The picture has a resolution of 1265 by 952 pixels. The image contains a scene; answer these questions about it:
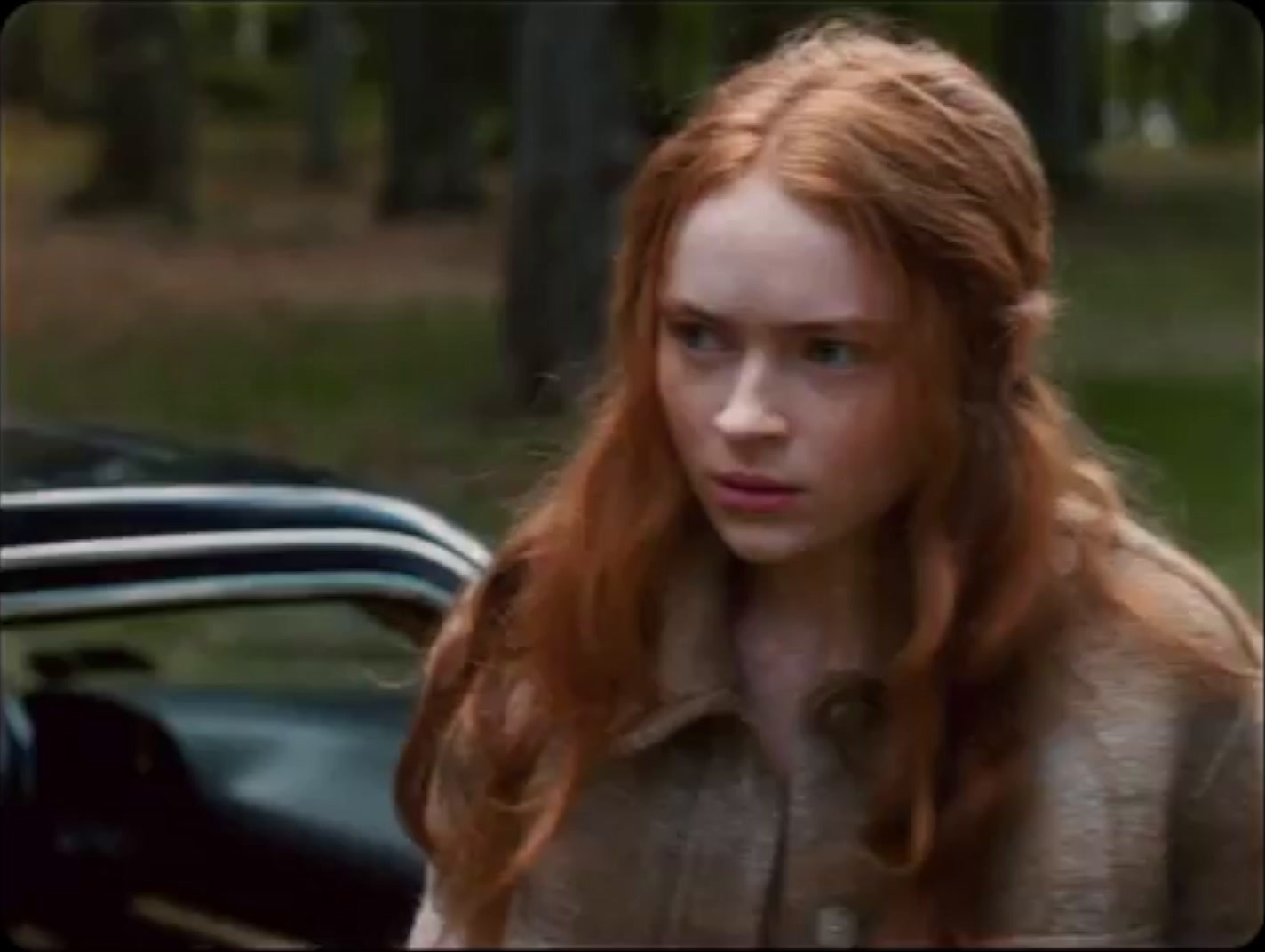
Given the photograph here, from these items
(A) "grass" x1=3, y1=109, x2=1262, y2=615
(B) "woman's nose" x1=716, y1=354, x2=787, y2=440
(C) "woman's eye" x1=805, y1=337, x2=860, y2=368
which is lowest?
(A) "grass" x1=3, y1=109, x2=1262, y2=615

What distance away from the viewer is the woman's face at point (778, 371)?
1139 mm

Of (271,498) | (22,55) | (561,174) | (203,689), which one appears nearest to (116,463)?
(271,498)

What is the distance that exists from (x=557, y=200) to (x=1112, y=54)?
30.0 inches

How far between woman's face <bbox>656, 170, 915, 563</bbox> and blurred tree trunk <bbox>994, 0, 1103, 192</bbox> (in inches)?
47.7

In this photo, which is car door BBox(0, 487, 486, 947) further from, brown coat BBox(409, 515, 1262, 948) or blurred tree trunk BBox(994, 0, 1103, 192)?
blurred tree trunk BBox(994, 0, 1103, 192)

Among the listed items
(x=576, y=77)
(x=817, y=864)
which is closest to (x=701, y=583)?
(x=817, y=864)

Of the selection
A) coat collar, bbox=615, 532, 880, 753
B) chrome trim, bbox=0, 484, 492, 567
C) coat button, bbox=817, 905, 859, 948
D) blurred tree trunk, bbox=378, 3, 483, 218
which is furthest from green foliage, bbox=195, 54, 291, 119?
coat button, bbox=817, 905, 859, 948

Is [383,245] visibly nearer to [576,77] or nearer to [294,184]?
[294,184]

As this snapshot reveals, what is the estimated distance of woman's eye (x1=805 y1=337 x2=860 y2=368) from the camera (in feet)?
3.77

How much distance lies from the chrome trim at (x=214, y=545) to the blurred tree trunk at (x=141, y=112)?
133 centimetres

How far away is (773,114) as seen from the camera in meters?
1.18

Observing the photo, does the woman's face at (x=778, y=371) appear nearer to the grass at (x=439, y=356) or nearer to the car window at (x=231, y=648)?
the car window at (x=231, y=648)

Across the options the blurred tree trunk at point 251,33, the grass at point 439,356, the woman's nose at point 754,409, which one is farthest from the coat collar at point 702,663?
the blurred tree trunk at point 251,33

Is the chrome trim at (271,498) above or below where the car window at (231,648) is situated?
above
